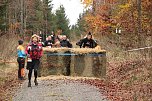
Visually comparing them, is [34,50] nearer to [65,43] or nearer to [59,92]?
[59,92]

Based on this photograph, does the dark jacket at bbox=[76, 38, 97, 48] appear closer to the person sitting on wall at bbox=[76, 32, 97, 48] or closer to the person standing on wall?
the person sitting on wall at bbox=[76, 32, 97, 48]

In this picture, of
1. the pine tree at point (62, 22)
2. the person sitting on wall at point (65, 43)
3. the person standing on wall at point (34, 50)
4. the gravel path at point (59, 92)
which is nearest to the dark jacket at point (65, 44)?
the person sitting on wall at point (65, 43)

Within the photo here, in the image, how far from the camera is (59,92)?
43.5ft

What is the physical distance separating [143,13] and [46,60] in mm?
9121

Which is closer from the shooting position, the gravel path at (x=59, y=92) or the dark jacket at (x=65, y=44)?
the gravel path at (x=59, y=92)

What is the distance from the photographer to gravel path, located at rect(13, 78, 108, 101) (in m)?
12.2

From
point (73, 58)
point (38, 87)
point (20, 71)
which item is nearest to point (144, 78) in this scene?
point (38, 87)

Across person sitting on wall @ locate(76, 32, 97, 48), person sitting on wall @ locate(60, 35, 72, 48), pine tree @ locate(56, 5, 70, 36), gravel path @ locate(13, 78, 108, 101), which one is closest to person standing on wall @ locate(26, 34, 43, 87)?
gravel path @ locate(13, 78, 108, 101)

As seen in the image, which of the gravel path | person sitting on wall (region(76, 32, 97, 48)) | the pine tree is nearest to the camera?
the gravel path

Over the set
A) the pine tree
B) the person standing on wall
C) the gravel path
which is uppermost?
the pine tree

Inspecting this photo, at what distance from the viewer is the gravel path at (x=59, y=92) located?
1221cm

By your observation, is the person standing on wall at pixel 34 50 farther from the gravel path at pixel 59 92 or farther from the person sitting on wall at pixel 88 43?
the person sitting on wall at pixel 88 43

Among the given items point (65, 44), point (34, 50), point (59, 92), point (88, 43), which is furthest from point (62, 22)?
point (59, 92)

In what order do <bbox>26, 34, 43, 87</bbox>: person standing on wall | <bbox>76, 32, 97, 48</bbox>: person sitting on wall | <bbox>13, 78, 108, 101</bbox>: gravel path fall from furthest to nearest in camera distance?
<bbox>76, 32, 97, 48</bbox>: person sitting on wall
<bbox>26, 34, 43, 87</bbox>: person standing on wall
<bbox>13, 78, 108, 101</bbox>: gravel path
